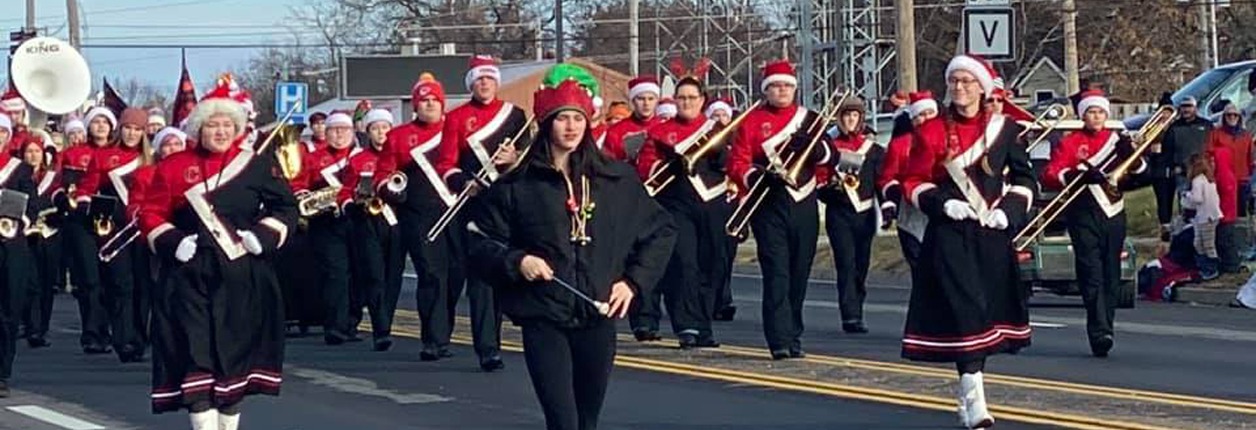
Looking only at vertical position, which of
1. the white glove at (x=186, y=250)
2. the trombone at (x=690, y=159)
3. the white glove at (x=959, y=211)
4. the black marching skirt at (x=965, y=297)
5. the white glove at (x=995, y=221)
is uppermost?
the trombone at (x=690, y=159)

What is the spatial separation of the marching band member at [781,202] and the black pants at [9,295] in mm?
4361

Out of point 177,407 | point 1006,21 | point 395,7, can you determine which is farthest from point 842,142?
point 395,7

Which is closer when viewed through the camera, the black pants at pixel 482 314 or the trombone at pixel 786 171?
the black pants at pixel 482 314

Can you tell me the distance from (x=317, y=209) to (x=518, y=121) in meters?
3.10

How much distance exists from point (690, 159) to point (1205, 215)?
788 centimetres

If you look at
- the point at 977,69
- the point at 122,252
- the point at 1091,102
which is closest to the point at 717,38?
the point at 122,252

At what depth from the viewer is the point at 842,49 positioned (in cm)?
4341

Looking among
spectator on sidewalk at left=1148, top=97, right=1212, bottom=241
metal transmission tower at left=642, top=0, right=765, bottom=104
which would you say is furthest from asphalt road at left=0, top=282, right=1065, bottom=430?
metal transmission tower at left=642, top=0, right=765, bottom=104

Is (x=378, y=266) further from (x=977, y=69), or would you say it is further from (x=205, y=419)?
(x=977, y=69)

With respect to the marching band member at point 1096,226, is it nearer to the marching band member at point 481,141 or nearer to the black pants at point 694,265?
the black pants at point 694,265

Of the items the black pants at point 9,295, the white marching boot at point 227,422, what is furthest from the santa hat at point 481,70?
the white marching boot at point 227,422

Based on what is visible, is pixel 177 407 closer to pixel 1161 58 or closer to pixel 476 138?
pixel 476 138

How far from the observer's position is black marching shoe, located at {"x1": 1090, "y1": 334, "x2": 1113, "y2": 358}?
1422cm

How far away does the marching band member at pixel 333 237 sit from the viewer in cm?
1705
